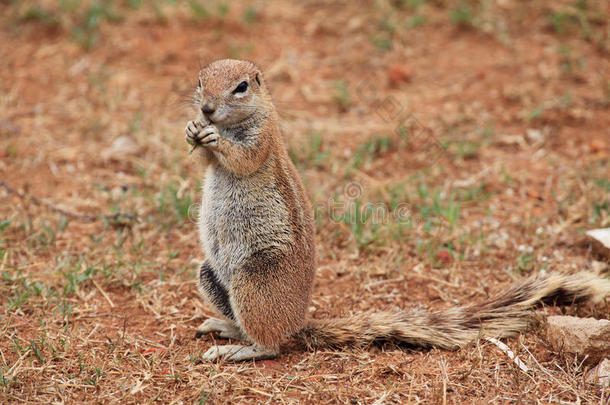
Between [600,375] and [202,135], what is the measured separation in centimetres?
253

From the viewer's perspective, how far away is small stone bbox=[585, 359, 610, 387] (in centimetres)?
354

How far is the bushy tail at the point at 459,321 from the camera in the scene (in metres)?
3.96

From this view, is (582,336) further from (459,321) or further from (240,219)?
(240,219)

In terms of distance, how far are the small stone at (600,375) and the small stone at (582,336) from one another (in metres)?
0.06

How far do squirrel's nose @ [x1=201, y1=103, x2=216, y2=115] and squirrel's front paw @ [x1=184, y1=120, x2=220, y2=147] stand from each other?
87 millimetres

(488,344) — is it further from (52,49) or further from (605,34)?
(52,49)

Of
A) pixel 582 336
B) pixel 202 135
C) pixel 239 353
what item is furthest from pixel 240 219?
pixel 582 336

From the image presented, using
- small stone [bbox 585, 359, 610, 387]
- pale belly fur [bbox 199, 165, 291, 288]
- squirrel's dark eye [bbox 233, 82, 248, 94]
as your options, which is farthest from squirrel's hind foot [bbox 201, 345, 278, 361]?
small stone [bbox 585, 359, 610, 387]

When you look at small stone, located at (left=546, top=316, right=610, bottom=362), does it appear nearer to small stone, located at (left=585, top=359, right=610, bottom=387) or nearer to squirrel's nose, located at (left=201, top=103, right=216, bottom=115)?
small stone, located at (left=585, top=359, right=610, bottom=387)

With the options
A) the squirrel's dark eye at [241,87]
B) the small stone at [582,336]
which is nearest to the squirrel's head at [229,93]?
the squirrel's dark eye at [241,87]

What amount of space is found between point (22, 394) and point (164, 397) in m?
0.71

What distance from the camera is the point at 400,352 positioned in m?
3.97

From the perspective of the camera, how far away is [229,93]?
391 centimetres

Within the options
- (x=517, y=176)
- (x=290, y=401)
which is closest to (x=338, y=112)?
(x=517, y=176)
